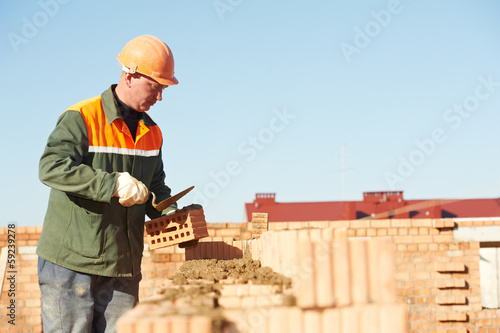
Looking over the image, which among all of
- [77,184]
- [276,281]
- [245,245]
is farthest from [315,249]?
[245,245]

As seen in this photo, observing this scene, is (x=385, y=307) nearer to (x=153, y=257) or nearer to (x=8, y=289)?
(x=153, y=257)

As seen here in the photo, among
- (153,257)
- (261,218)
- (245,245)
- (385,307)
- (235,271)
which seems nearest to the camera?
(385,307)

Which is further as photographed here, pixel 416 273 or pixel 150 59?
pixel 416 273

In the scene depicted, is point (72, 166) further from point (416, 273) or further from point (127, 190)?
point (416, 273)

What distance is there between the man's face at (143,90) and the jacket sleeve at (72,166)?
Answer: 415 mm

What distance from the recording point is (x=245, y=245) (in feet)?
15.1

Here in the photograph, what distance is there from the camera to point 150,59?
334 cm

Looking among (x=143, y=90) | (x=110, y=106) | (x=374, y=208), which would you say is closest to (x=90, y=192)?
(x=110, y=106)

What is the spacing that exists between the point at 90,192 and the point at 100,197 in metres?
0.06

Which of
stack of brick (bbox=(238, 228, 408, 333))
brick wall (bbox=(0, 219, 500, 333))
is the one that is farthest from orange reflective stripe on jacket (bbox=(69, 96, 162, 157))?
brick wall (bbox=(0, 219, 500, 333))

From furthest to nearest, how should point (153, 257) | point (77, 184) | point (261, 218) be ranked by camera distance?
point (153, 257), point (261, 218), point (77, 184)

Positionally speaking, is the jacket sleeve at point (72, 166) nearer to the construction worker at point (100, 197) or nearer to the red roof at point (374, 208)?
the construction worker at point (100, 197)

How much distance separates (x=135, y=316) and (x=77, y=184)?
1481 mm

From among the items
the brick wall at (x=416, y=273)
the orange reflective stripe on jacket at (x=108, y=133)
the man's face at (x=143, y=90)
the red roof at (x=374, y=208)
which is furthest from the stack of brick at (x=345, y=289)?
the red roof at (x=374, y=208)
